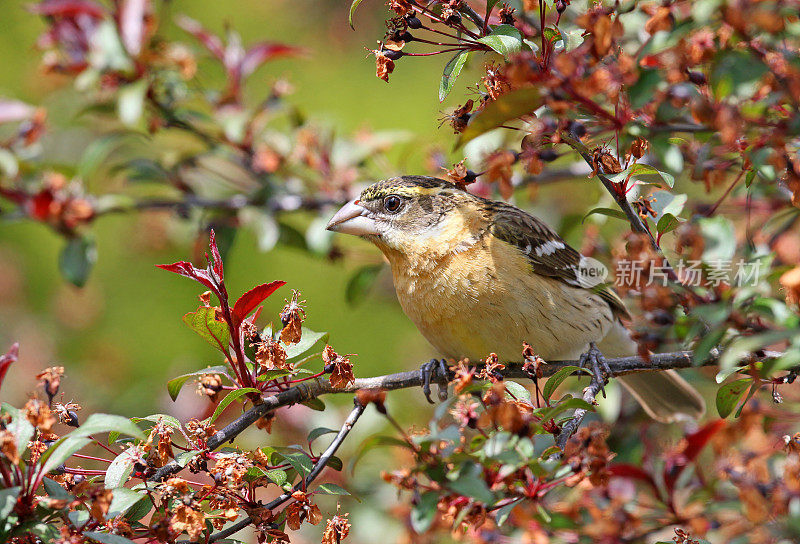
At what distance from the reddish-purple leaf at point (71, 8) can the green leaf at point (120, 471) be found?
8.47 ft

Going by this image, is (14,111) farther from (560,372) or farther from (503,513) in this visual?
(503,513)

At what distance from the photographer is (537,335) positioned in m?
3.29

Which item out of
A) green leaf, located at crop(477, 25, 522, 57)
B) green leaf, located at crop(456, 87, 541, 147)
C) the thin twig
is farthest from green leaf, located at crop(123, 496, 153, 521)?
green leaf, located at crop(477, 25, 522, 57)

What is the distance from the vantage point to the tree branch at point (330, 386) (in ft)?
7.30

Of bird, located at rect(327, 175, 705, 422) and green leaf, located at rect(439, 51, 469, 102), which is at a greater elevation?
green leaf, located at rect(439, 51, 469, 102)

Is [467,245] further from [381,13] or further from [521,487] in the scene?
[381,13]

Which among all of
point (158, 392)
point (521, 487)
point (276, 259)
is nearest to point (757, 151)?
point (521, 487)

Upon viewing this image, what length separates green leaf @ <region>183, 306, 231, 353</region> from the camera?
2.24 metres

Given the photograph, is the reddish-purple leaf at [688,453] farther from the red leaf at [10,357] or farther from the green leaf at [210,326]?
the red leaf at [10,357]

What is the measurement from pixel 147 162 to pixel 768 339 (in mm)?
3411

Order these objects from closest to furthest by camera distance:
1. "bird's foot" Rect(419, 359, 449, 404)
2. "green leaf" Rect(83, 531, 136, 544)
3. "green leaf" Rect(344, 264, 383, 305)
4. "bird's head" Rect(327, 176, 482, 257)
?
"green leaf" Rect(83, 531, 136, 544) → "bird's foot" Rect(419, 359, 449, 404) → "bird's head" Rect(327, 176, 482, 257) → "green leaf" Rect(344, 264, 383, 305)

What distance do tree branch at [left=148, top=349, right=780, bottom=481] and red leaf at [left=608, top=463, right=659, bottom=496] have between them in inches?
21.9

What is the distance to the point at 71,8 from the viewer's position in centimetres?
378

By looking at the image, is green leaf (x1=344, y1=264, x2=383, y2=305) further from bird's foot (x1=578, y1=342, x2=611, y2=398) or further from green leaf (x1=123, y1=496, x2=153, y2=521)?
green leaf (x1=123, y1=496, x2=153, y2=521)
